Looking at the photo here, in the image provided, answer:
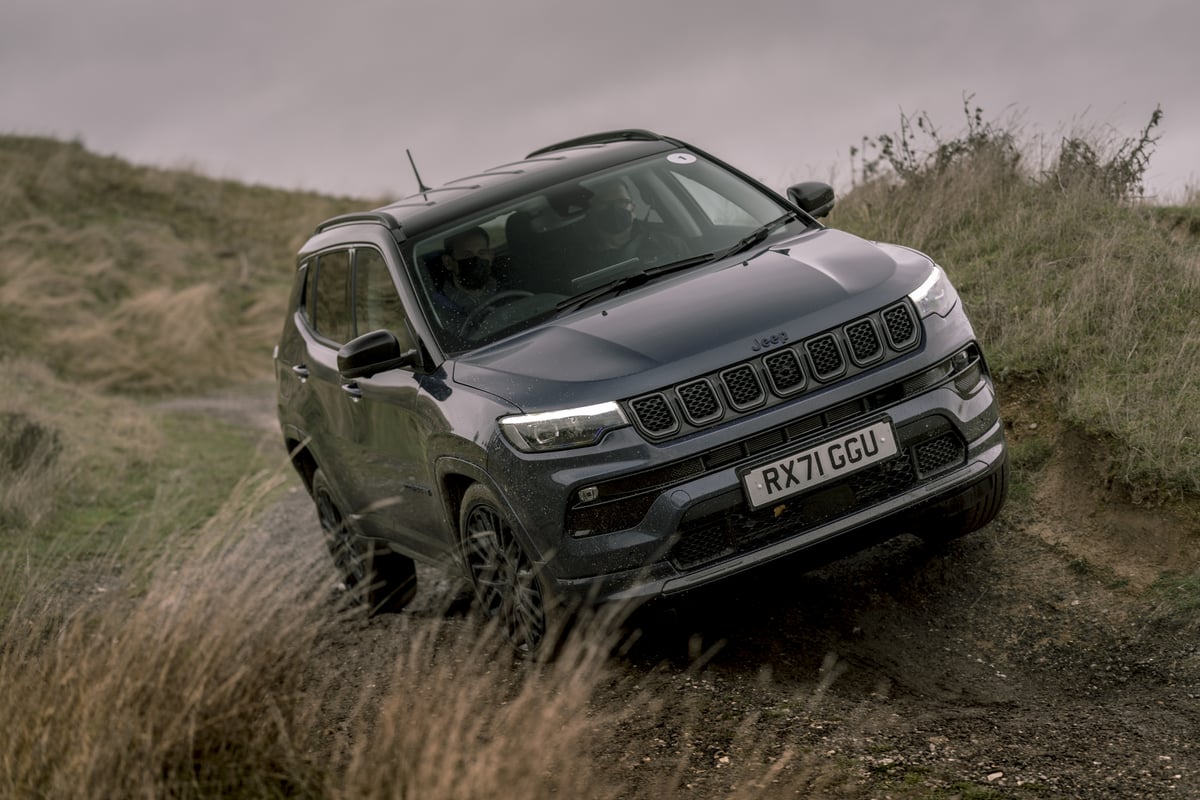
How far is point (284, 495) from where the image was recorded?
15273 millimetres

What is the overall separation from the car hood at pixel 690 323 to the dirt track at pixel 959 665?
843mm

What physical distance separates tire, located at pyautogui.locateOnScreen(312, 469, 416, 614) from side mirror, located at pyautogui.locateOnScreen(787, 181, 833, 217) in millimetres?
2792

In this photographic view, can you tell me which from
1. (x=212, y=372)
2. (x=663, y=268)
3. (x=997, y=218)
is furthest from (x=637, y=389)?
(x=212, y=372)

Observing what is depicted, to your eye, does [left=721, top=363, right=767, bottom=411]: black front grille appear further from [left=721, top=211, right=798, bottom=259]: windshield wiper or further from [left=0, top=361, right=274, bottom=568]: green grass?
[left=0, top=361, right=274, bottom=568]: green grass

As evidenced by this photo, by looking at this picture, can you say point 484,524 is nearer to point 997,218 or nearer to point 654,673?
point 654,673

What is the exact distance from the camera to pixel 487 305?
641 centimetres

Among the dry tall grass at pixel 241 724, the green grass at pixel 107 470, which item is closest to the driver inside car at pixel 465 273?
the dry tall grass at pixel 241 724

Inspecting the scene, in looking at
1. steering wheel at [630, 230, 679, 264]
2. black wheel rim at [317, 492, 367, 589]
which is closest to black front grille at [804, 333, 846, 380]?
steering wheel at [630, 230, 679, 264]

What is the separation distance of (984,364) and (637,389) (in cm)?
155

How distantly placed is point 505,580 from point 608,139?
2.93 m

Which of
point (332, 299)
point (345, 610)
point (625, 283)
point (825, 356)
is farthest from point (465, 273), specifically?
point (345, 610)

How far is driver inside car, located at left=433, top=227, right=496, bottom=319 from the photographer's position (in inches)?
255

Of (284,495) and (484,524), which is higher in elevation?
(484,524)

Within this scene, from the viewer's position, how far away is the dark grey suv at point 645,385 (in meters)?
5.35
